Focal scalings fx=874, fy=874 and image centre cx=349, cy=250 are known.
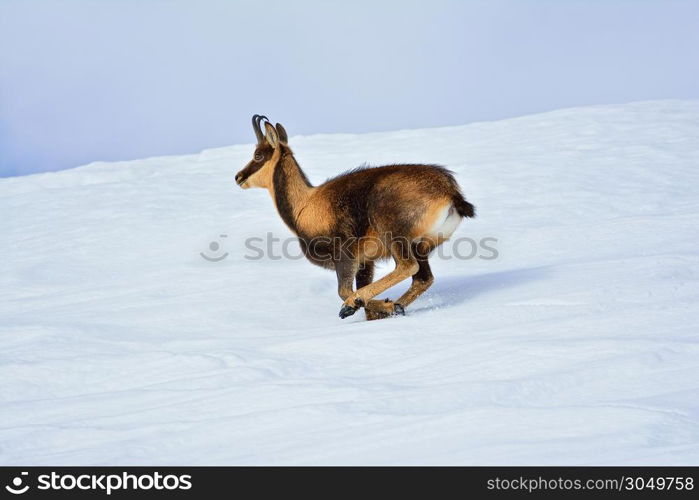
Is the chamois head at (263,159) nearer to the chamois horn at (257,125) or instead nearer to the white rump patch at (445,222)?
the chamois horn at (257,125)

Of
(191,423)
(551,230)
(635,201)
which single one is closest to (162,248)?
(551,230)

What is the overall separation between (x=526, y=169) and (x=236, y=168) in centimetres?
526

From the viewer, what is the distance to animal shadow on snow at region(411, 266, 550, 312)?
22.5 ft

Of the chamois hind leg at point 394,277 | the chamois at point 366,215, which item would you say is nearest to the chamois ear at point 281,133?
the chamois at point 366,215

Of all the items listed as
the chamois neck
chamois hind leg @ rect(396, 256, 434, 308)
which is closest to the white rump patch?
chamois hind leg @ rect(396, 256, 434, 308)

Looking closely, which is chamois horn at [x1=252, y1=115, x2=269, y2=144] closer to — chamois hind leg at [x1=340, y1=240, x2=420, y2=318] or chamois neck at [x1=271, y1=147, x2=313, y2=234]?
chamois neck at [x1=271, y1=147, x2=313, y2=234]

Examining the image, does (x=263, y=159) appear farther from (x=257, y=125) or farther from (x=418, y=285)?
(x=418, y=285)

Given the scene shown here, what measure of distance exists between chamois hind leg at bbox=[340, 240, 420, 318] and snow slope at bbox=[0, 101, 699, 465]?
295 mm

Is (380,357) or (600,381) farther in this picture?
(380,357)

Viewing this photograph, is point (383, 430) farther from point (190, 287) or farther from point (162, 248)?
point (162, 248)

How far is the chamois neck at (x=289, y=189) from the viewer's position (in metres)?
7.14

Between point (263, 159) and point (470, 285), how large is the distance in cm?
203

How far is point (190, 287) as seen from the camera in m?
8.05
